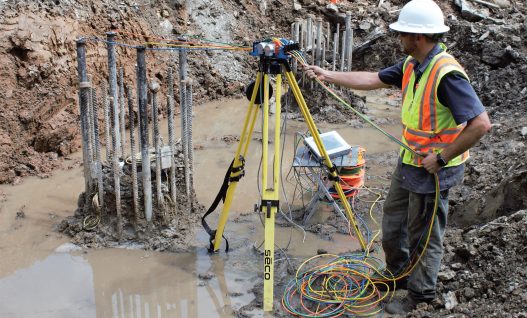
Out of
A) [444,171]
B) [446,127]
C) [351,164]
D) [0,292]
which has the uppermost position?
[446,127]

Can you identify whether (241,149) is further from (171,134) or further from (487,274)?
(487,274)

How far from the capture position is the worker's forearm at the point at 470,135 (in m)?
3.30

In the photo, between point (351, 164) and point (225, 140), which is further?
point (225, 140)

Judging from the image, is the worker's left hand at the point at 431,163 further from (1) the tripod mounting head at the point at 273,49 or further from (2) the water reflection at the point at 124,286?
(2) the water reflection at the point at 124,286

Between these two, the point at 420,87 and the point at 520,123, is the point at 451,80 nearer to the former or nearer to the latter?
the point at 420,87

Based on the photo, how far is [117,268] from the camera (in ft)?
15.9

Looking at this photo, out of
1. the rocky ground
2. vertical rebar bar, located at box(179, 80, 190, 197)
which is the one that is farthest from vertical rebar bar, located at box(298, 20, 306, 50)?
vertical rebar bar, located at box(179, 80, 190, 197)

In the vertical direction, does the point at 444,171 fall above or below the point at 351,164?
above

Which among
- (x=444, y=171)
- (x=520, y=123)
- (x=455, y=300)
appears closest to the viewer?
(x=444, y=171)

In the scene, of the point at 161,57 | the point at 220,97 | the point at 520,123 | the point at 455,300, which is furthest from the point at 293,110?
the point at 455,300

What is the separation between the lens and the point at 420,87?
3545 millimetres

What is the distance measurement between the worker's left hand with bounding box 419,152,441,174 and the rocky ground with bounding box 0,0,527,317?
3.26 ft

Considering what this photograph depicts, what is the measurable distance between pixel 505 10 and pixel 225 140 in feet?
28.4

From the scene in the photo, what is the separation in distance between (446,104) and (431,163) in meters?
0.37
